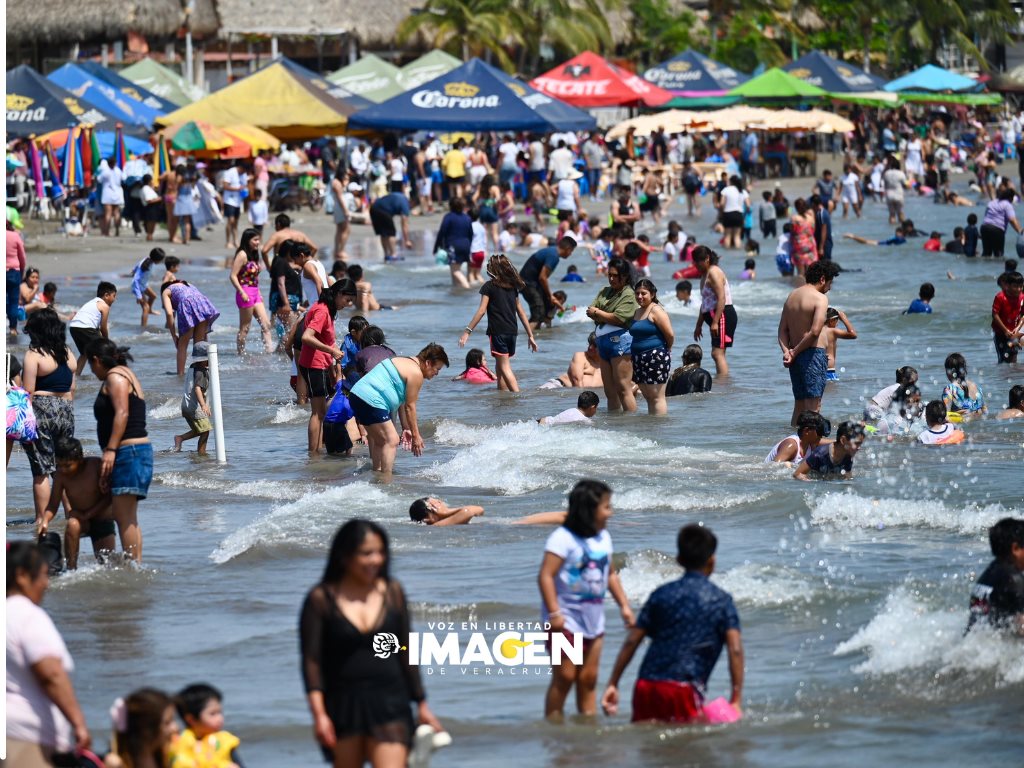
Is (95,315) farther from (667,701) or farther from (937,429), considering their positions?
(667,701)

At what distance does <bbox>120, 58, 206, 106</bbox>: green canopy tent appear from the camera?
43188 millimetres

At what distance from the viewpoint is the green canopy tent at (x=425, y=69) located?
142 ft

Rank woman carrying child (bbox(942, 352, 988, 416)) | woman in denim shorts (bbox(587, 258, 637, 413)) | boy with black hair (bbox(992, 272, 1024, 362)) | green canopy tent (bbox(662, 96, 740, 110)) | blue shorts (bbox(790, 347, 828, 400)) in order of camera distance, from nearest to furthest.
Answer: blue shorts (bbox(790, 347, 828, 400))
woman in denim shorts (bbox(587, 258, 637, 413))
woman carrying child (bbox(942, 352, 988, 416))
boy with black hair (bbox(992, 272, 1024, 362))
green canopy tent (bbox(662, 96, 740, 110))

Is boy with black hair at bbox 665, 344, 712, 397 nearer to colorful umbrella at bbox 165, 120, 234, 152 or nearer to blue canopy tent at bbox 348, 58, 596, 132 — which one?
blue canopy tent at bbox 348, 58, 596, 132

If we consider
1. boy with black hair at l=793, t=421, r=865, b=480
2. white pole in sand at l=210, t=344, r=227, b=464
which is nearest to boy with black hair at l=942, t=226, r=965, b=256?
boy with black hair at l=793, t=421, r=865, b=480

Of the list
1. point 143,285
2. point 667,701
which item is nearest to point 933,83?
point 143,285

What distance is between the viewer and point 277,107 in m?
36.3

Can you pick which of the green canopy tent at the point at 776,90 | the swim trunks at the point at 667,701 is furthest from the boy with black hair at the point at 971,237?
the swim trunks at the point at 667,701

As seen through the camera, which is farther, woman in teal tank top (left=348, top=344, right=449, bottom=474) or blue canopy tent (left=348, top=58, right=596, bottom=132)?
blue canopy tent (left=348, top=58, right=596, bottom=132)

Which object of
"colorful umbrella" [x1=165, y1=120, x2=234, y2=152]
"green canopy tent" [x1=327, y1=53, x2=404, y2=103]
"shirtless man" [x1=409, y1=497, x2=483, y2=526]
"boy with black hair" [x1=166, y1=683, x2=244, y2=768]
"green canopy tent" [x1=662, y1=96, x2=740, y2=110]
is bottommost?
"shirtless man" [x1=409, y1=497, x2=483, y2=526]

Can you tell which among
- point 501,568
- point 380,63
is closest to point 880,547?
point 501,568

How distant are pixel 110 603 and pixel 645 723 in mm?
3796

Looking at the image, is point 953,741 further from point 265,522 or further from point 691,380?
point 691,380

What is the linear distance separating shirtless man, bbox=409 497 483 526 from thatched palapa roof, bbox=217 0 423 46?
4089 cm
